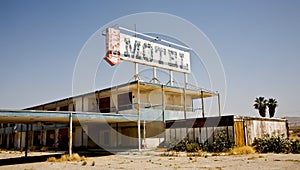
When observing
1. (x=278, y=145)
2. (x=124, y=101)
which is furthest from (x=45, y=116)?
(x=278, y=145)

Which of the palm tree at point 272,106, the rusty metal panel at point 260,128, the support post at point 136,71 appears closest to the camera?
the rusty metal panel at point 260,128

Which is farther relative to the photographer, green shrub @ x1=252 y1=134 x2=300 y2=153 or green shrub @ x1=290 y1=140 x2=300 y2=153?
green shrub @ x1=252 y1=134 x2=300 y2=153

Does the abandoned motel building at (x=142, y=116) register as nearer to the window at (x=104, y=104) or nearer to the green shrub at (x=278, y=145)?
the window at (x=104, y=104)

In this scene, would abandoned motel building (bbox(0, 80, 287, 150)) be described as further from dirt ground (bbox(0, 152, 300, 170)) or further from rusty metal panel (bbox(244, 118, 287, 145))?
dirt ground (bbox(0, 152, 300, 170))

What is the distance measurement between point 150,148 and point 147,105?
4.64m

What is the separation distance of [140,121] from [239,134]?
8.80 meters

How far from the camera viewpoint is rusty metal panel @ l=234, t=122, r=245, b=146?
22078 mm

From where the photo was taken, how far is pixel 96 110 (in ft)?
108

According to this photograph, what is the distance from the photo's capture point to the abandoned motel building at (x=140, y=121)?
22.7 metres

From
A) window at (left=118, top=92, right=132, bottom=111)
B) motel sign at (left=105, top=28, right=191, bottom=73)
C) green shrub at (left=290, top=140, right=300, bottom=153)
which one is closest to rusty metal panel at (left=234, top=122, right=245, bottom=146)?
green shrub at (left=290, top=140, right=300, bottom=153)

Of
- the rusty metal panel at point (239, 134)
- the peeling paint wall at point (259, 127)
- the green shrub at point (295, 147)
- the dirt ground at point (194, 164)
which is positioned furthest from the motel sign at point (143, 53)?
the green shrub at point (295, 147)

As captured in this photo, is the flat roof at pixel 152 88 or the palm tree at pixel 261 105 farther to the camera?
the palm tree at pixel 261 105

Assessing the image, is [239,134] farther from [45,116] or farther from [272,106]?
[272,106]

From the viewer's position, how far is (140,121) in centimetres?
2669
